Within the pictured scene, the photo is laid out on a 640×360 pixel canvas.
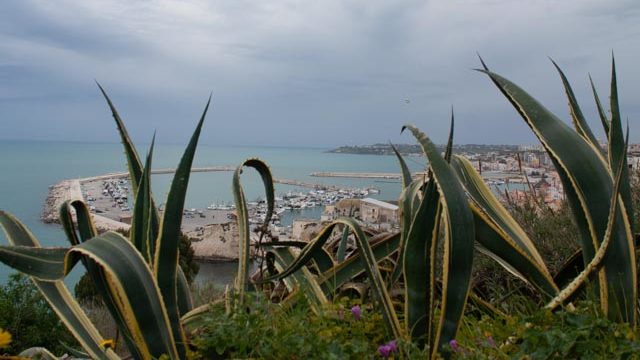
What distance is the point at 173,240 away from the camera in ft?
4.18

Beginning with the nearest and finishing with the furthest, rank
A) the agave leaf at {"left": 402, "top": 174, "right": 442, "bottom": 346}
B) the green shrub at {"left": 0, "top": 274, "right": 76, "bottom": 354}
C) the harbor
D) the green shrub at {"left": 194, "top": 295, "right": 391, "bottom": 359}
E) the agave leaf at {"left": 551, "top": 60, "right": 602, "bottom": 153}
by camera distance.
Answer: the green shrub at {"left": 194, "top": 295, "right": 391, "bottom": 359} < the agave leaf at {"left": 402, "top": 174, "right": 442, "bottom": 346} < the agave leaf at {"left": 551, "top": 60, "right": 602, "bottom": 153} < the green shrub at {"left": 0, "top": 274, "right": 76, "bottom": 354} < the harbor

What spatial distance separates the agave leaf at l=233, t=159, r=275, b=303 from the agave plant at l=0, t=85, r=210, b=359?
18 cm

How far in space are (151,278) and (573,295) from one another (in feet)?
2.88

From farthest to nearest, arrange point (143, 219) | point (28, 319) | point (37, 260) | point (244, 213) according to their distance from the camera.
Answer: point (28, 319) < point (244, 213) < point (143, 219) < point (37, 260)

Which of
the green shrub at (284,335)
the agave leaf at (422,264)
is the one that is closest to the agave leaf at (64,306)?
the green shrub at (284,335)

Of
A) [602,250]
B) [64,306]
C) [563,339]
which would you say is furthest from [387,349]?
[64,306]

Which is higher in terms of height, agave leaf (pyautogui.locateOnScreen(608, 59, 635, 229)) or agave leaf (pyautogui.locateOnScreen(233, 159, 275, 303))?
agave leaf (pyautogui.locateOnScreen(608, 59, 635, 229))

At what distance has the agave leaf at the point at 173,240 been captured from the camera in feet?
4.12

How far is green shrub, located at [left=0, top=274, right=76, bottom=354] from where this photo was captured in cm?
523

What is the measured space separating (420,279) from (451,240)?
0.53ft

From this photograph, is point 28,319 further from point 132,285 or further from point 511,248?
point 511,248

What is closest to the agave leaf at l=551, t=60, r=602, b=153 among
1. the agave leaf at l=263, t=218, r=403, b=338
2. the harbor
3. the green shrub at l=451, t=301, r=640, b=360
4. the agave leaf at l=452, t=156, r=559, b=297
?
the agave leaf at l=452, t=156, r=559, b=297

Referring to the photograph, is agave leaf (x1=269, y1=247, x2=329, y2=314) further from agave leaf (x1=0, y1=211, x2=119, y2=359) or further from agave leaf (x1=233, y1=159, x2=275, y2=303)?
agave leaf (x1=0, y1=211, x2=119, y2=359)

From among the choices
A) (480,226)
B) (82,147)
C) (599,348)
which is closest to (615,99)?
(480,226)
